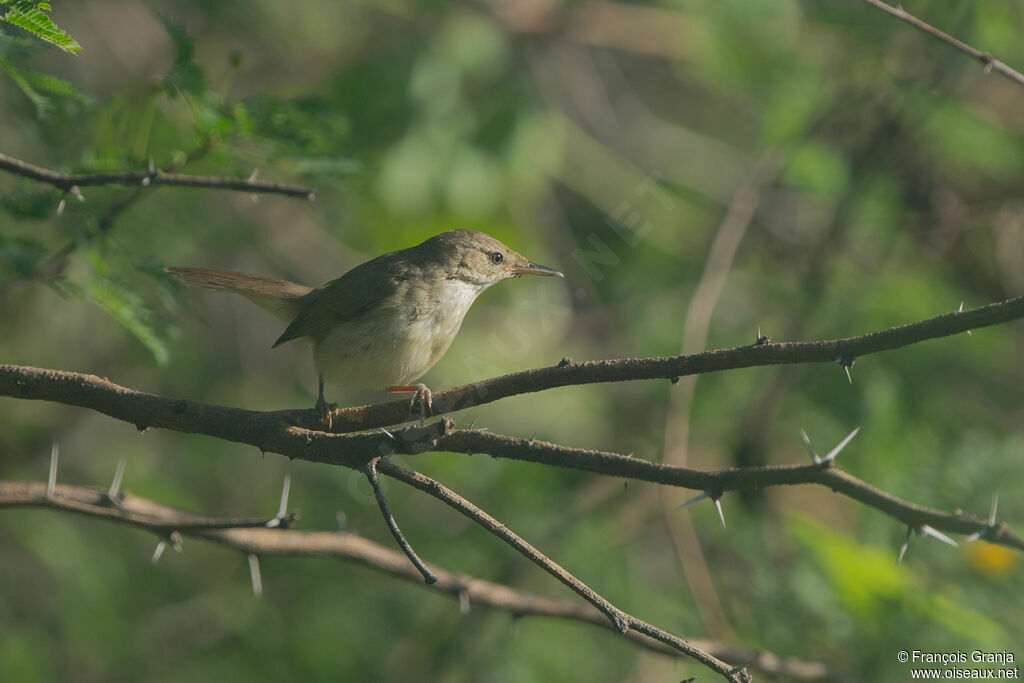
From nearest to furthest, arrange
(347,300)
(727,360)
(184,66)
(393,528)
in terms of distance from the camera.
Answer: (727,360)
(393,528)
(184,66)
(347,300)

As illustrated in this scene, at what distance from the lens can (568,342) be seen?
23.8ft

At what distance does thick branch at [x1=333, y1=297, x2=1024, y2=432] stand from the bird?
1.53m

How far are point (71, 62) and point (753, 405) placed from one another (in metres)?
6.35

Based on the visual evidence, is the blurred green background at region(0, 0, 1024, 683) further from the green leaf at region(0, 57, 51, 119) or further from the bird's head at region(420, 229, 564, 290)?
the green leaf at region(0, 57, 51, 119)

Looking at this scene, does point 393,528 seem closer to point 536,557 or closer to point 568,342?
point 536,557

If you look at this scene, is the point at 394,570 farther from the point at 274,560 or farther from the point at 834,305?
the point at 834,305

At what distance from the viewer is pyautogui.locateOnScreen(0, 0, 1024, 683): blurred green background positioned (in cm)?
518

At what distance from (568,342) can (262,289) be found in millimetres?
2908

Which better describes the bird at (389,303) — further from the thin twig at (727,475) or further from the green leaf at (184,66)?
the thin twig at (727,475)

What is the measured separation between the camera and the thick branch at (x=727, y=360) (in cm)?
211

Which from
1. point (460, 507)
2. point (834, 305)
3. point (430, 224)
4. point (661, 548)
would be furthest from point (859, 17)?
point (460, 507)

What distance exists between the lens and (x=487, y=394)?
2.58m

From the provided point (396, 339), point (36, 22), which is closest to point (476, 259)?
point (396, 339)

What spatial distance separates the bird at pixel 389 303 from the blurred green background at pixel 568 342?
23.6 inches
